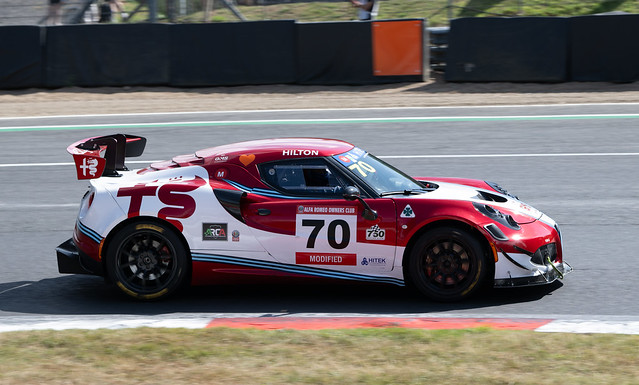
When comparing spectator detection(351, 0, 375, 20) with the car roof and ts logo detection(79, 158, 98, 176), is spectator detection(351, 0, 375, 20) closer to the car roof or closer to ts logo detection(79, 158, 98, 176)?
the car roof

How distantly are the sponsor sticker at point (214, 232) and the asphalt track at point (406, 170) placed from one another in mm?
563

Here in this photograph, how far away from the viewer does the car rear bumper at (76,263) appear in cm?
691

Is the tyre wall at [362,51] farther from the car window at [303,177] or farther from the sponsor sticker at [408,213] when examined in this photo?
the sponsor sticker at [408,213]

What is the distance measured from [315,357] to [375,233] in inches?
68.1

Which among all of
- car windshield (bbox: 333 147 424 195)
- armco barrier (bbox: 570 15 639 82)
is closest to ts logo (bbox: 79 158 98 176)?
car windshield (bbox: 333 147 424 195)

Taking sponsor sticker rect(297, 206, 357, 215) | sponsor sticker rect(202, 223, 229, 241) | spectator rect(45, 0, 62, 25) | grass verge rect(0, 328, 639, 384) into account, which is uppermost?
spectator rect(45, 0, 62, 25)

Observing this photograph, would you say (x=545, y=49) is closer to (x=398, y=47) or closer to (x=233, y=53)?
(x=398, y=47)

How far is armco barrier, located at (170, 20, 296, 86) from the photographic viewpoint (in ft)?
63.7

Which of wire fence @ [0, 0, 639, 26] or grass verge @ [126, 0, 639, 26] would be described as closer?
wire fence @ [0, 0, 639, 26]

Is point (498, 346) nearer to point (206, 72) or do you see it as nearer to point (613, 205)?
point (613, 205)

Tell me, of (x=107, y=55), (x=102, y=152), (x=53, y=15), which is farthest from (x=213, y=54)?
(x=102, y=152)

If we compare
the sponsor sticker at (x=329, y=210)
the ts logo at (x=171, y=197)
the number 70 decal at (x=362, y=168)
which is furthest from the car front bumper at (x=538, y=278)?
the ts logo at (x=171, y=197)

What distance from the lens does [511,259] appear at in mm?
6547

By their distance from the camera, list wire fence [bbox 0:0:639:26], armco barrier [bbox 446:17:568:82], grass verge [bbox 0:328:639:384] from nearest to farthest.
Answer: grass verge [bbox 0:328:639:384] < armco barrier [bbox 446:17:568:82] < wire fence [bbox 0:0:639:26]
